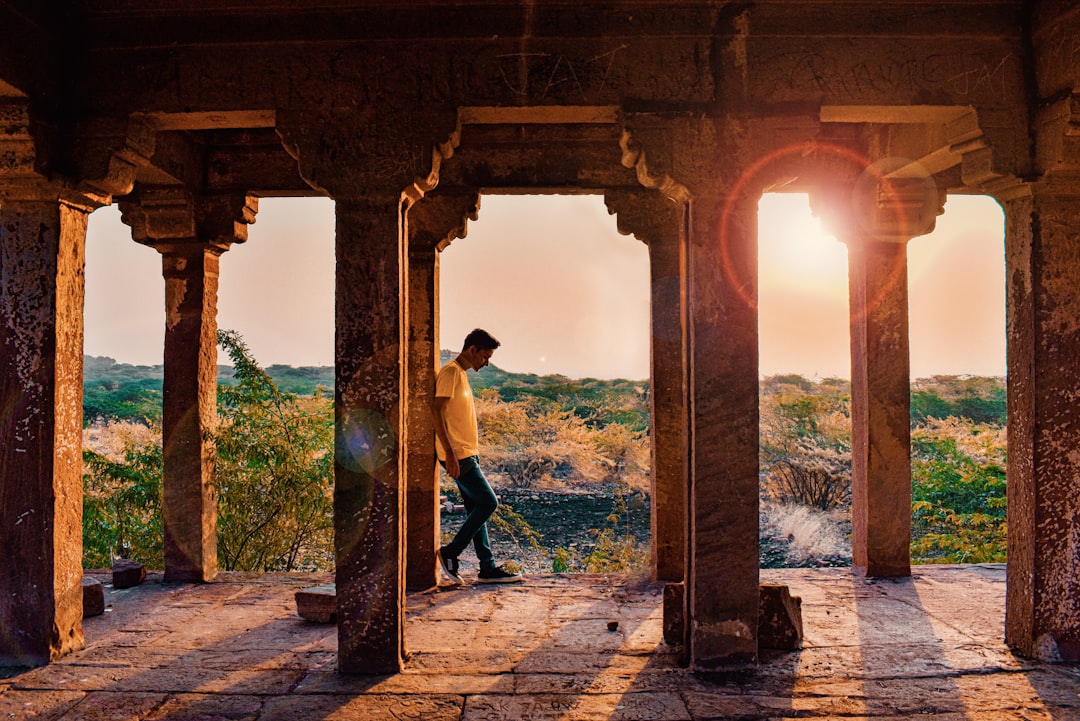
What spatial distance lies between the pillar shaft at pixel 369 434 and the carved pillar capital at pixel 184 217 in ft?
9.79

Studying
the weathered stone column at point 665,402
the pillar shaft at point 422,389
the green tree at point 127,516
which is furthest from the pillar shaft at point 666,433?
the green tree at point 127,516

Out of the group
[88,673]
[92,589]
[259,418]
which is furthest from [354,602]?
[259,418]

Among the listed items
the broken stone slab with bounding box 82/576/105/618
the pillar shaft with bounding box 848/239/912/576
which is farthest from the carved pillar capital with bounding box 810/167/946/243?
the broken stone slab with bounding box 82/576/105/618

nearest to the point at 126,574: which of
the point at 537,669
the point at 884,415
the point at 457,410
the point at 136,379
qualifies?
the point at 457,410

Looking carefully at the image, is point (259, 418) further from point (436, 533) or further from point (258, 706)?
point (258, 706)

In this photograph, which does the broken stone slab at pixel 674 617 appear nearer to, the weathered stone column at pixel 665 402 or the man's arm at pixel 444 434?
the weathered stone column at pixel 665 402

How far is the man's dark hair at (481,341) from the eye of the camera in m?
6.23

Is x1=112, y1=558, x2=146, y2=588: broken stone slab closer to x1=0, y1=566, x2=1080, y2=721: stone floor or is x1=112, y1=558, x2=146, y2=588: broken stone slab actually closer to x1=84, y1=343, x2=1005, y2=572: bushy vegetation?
x1=0, y1=566, x2=1080, y2=721: stone floor

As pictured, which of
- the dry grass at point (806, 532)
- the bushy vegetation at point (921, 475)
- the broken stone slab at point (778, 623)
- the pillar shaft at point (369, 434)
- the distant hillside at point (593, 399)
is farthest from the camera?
the distant hillside at point (593, 399)

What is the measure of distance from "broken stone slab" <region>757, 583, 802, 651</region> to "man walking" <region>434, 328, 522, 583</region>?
2375 millimetres

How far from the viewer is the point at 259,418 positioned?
8.74m

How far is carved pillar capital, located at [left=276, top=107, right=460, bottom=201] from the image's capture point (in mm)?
4348

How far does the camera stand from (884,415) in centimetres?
661

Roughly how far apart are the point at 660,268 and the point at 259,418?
5242 mm
